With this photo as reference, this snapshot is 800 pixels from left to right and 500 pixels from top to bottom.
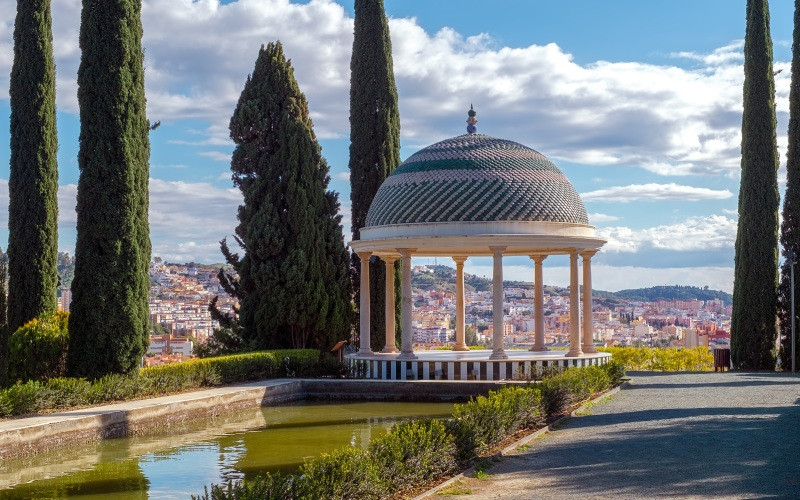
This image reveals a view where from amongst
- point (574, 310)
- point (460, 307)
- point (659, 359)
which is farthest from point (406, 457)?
point (659, 359)

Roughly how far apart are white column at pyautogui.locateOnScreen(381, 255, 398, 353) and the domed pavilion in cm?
83

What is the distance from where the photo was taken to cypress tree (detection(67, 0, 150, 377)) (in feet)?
66.0

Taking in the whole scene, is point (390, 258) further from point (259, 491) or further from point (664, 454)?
point (259, 491)

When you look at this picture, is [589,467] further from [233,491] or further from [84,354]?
[84,354]

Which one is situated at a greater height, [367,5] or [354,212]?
[367,5]

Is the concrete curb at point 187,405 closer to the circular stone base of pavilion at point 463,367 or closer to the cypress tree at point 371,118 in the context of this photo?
the circular stone base of pavilion at point 463,367

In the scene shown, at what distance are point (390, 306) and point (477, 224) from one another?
4395 mm

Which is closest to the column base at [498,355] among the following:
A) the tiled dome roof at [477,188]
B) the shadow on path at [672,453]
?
the tiled dome roof at [477,188]

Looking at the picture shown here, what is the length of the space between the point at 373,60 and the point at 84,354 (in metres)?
14.8

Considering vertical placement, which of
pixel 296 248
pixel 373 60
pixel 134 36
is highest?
pixel 373 60

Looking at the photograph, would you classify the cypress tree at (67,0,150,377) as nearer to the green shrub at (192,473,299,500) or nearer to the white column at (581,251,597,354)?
the white column at (581,251,597,354)

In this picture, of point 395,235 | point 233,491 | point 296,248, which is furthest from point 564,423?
point 296,248

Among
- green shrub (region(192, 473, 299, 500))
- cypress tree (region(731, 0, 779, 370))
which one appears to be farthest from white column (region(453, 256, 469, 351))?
green shrub (region(192, 473, 299, 500))

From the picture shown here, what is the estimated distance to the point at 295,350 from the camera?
2706 centimetres
